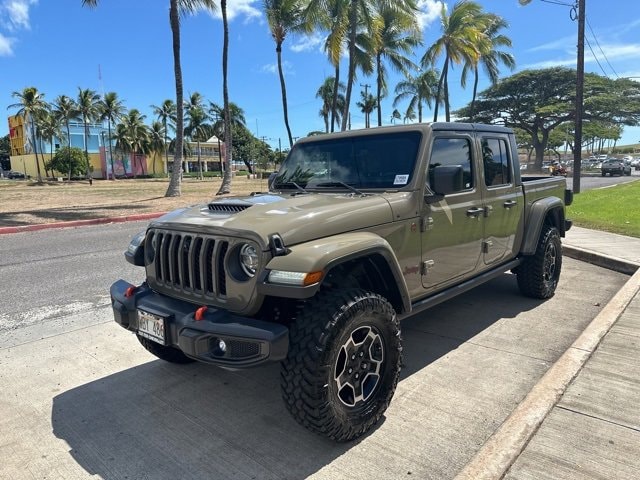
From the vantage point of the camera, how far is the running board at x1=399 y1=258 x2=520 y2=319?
3.49 metres

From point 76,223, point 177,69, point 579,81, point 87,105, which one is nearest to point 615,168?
point 579,81

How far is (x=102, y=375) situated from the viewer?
371 cm

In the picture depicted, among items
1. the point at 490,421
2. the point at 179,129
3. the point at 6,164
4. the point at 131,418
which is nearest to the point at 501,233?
the point at 490,421

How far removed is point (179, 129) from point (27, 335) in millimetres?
16385

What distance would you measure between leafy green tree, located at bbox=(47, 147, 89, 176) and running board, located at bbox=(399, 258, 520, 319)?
223 feet

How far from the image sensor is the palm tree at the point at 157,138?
75.6 m

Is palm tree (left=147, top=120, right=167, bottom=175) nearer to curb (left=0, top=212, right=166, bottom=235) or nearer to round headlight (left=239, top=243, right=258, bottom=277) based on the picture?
curb (left=0, top=212, right=166, bottom=235)

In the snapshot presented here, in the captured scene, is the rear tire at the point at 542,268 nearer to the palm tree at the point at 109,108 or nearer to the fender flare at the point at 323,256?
the fender flare at the point at 323,256

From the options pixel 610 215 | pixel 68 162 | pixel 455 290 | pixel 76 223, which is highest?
pixel 68 162

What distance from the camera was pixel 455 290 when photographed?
394 cm

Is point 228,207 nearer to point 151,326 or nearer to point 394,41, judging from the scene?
point 151,326

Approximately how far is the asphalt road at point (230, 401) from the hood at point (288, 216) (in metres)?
1.21

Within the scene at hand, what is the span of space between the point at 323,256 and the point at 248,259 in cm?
44

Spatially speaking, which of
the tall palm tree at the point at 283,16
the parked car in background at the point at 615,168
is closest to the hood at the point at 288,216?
the tall palm tree at the point at 283,16
